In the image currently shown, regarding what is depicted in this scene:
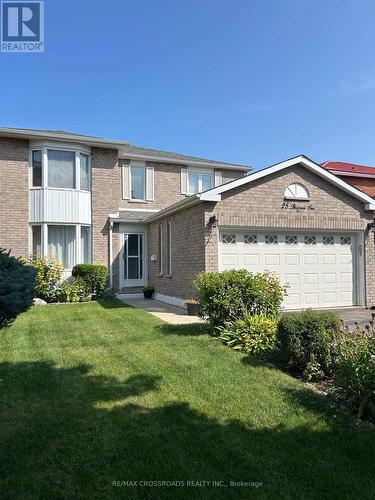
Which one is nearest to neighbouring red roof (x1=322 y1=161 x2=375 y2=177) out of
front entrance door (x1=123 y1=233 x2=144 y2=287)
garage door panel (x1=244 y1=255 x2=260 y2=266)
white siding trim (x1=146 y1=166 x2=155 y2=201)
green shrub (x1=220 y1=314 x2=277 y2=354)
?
white siding trim (x1=146 y1=166 x2=155 y2=201)

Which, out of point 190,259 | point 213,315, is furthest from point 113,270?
point 213,315

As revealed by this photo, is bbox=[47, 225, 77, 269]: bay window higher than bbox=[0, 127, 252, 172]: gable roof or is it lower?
lower

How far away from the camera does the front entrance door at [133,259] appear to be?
16.1 meters

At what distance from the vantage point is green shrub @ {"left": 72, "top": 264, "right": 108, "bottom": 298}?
1454 cm

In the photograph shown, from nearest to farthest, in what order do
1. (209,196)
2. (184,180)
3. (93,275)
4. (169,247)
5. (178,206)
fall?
(209,196)
(178,206)
(169,247)
(93,275)
(184,180)

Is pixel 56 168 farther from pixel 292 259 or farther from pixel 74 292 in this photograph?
pixel 292 259

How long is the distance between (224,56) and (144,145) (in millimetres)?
9257

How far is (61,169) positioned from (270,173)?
29.3ft

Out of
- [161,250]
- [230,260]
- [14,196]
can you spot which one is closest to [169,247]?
[161,250]

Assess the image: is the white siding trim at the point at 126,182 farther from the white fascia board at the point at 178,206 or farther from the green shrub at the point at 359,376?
the green shrub at the point at 359,376

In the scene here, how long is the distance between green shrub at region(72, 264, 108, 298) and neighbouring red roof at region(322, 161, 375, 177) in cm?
1605

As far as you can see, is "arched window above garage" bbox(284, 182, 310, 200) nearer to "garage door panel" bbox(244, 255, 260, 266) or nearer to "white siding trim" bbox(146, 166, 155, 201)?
"garage door panel" bbox(244, 255, 260, 266)

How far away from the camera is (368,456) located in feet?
10.2

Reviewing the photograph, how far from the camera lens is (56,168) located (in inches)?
585
